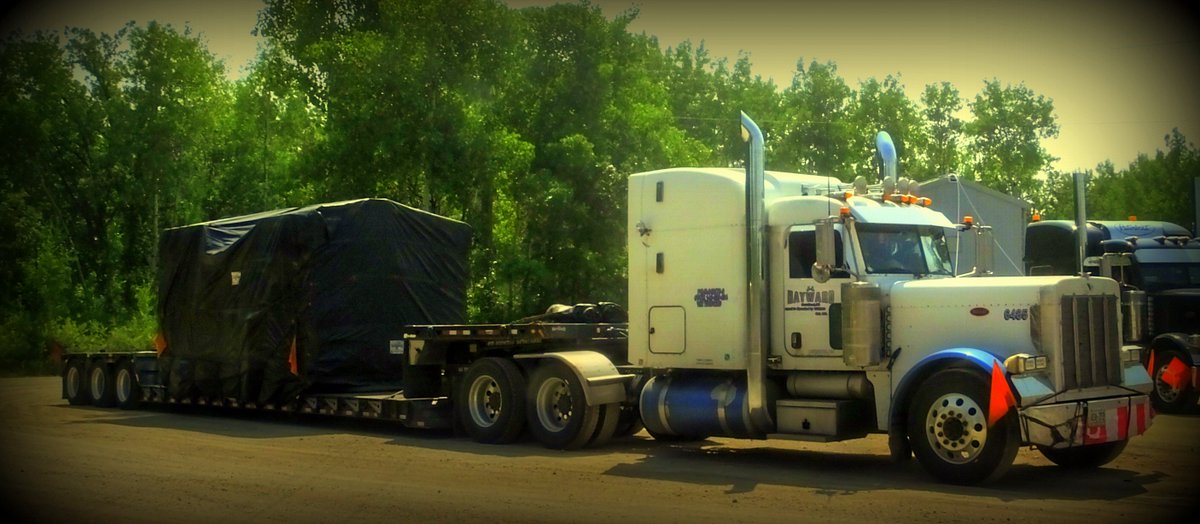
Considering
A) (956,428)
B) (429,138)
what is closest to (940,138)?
(429,138)

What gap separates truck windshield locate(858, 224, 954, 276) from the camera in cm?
1341

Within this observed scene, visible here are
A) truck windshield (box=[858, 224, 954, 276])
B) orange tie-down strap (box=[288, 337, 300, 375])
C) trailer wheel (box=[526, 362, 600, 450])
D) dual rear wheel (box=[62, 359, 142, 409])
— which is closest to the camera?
truck windshield (box=[858, 224, 954, 276])

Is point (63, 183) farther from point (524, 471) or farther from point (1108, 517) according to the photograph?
point (1108, 517)

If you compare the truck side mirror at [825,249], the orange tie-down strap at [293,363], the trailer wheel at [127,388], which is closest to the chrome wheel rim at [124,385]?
the trailer wheel at [127,388]

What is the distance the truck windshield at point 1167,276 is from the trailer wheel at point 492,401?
11974 millimetres

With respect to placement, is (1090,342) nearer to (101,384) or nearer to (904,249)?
(904,249)

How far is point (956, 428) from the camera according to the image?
11906 mm

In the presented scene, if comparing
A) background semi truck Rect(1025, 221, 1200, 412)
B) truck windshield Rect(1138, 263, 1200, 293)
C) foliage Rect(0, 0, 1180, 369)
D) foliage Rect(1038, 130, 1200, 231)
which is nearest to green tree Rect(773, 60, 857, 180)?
foliage Rect(0, 0, 1180, 369)

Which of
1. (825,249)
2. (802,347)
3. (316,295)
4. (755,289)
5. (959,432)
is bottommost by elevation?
(959,432)

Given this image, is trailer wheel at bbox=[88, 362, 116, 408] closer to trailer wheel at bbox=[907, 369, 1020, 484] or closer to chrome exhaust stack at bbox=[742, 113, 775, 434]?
chrome exhaust stack at bbox=[742, 113, 775, 434]

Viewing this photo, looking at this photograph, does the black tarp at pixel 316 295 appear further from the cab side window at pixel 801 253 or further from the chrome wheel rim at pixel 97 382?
the cab side window at pixel 801 253

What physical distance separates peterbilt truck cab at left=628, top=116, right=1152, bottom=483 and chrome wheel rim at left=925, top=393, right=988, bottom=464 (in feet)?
0.05

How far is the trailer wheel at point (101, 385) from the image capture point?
77.2ft

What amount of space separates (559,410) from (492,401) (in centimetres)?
127
